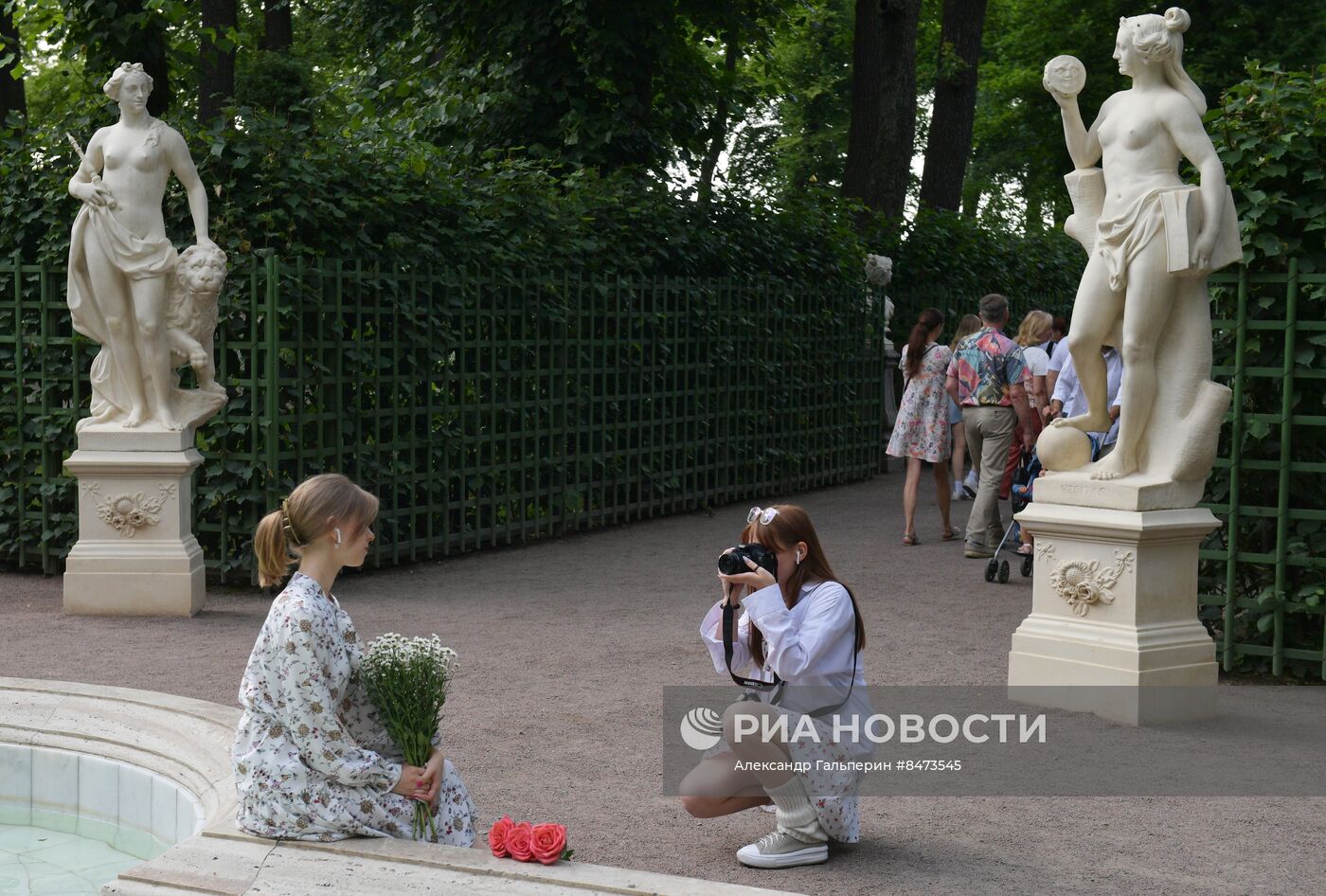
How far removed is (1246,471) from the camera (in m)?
7.79

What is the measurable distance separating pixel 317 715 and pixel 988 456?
8.11 m

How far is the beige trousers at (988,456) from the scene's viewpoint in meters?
11.6

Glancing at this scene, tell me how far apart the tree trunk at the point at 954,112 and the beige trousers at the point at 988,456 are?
11131mm

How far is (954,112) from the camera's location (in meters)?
22.9

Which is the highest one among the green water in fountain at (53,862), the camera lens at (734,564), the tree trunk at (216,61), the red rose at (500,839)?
the tree trunk at (216,61)

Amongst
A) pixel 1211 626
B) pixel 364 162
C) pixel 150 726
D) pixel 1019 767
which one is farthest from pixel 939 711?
pixel 364 162

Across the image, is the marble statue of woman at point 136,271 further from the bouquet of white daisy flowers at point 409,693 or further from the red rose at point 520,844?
the red rose at point 520,844

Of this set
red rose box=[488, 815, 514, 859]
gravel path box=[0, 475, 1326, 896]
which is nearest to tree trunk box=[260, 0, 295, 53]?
gravel path box=[0, 475, 1326, 896]

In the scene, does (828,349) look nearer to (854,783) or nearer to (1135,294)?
(1135,294)

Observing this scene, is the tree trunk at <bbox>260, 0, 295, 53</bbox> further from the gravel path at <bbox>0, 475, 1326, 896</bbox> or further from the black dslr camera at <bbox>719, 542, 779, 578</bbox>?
the black dslr camera at <bbox>719, 542, 779, 578</bbox>

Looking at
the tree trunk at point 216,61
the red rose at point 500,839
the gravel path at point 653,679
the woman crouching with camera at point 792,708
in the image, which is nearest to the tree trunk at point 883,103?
the tree trunk at point 216,61

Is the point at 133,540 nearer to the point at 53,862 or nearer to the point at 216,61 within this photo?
the point at 53,862

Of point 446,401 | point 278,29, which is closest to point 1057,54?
point 278,29

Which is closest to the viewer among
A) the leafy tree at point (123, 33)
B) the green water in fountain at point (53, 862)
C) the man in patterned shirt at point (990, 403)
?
the green water in fountain at point (53, 862)
